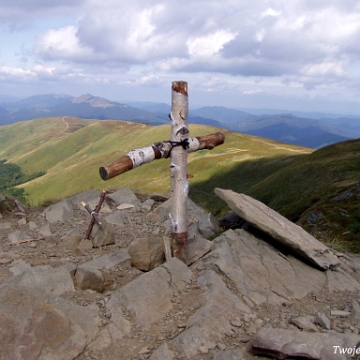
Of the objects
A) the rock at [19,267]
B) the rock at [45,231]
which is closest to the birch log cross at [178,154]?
the rock at [19,267]

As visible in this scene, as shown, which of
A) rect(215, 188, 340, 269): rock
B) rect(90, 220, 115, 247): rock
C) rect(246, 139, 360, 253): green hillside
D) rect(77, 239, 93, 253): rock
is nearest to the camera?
rect(215, 188, 340, 269): rock

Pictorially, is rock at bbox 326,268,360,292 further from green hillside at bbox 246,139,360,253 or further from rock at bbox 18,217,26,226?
rock at bbox 18,217,26,226

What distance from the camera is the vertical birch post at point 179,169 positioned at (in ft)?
28.1

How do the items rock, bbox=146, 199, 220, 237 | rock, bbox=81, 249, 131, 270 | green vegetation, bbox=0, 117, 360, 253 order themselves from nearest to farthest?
rock, bbox=81, 249, 131, 270 → rock, bbox=146, 199, 220, 237 → green vegetation, bbox=0, 117, 360, 253

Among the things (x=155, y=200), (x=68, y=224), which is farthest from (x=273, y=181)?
(x=68, y=224)

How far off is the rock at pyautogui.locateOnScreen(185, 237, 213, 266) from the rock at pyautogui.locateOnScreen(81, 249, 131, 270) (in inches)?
60.0

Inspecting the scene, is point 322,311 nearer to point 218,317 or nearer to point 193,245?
point 218,317

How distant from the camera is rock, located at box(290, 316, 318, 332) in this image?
6893 mm

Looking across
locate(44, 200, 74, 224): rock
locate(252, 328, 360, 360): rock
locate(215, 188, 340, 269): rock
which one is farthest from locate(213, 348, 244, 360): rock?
locate(44, 200, 74, 224): rock

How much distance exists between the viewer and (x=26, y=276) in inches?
297

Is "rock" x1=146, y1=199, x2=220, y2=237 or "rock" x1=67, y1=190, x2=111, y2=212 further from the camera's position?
"rock" x1=67, y1=190, x2=111, y2=212

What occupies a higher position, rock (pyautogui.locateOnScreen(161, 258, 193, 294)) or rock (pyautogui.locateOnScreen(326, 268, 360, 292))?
rock (pyautogui.locateOnScreen(161, 258, 193, 294))

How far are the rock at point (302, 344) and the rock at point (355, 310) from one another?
1585 millimetres

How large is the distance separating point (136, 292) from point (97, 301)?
0.80m
